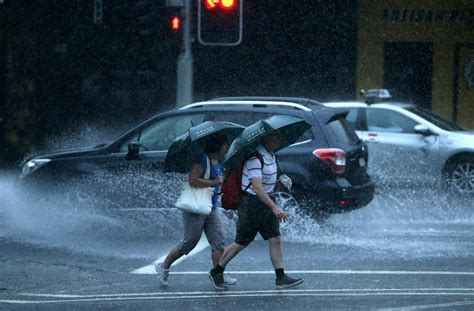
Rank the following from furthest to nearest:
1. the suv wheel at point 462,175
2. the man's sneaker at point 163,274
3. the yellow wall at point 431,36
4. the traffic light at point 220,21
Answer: the yellow wall at point 431,36 < the suv wheel at point 462,175 < the traffic light at point 220,21 < the man's sneaker at point 163,274

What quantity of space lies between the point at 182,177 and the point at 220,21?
3071 mm

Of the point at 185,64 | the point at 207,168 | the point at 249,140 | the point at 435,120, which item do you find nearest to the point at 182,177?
the point at 185,64

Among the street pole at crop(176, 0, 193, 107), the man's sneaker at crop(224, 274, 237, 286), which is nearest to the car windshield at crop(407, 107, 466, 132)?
the street pole at crop(176, 0, 193, 107)

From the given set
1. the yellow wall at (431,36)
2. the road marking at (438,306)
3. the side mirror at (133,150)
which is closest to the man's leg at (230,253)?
the road marking at (438,306)

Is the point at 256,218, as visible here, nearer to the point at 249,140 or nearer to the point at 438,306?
the point at 249,140

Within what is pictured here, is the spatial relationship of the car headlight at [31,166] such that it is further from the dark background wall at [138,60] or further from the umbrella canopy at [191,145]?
the dark background wall at [138,60]

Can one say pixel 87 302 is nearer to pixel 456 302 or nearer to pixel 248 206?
pixel 248 206

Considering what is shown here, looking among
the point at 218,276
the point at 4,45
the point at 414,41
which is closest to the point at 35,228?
the point at 218,276

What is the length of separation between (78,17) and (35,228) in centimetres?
1191

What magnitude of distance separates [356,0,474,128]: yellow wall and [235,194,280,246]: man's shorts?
1649 centimetres

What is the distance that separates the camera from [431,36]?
89.8 ft

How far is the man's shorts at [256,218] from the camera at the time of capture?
10719 millimetres

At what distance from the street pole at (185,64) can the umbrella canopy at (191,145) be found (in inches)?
268

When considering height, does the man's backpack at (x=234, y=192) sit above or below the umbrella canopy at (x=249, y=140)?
below
